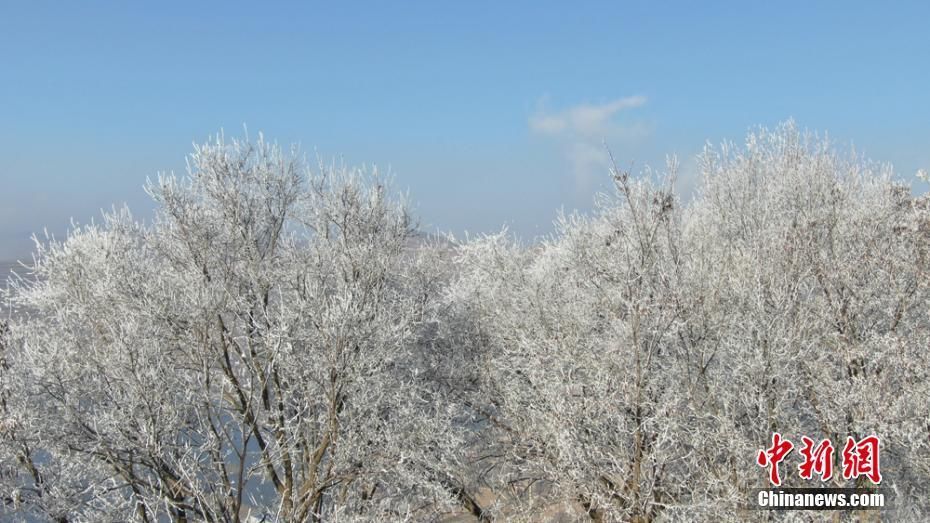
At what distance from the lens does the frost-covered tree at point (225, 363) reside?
10172 millimetres

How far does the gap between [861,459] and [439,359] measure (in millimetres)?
9828

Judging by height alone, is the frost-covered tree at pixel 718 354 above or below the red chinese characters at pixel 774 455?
above

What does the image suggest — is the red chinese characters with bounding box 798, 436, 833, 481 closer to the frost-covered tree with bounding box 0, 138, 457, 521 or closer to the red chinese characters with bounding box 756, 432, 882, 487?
the red chinese characters with bounding box 756, 432, 882, 487

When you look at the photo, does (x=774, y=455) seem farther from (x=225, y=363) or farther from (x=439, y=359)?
(x=225, y=363)

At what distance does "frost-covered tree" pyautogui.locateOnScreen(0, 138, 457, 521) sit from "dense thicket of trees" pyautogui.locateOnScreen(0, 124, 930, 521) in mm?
75

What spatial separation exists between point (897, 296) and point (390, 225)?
12.2m

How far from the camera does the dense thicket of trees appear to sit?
1070cm

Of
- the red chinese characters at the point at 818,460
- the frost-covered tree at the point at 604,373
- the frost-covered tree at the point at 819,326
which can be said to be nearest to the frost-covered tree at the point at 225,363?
the frost-covered tree at the point at 604,373

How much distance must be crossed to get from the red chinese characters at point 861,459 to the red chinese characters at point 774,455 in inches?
53.0

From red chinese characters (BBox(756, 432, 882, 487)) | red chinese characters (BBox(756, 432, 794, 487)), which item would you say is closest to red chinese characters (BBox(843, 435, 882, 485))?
red chinese characters (BBox(756, 432, 882, 487))

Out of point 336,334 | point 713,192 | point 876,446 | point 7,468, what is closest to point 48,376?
point 7,468

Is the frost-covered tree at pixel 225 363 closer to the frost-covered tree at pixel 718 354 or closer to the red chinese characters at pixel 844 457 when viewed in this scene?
the frost-covered tree at pixel 718 354

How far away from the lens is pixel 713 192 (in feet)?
59.0

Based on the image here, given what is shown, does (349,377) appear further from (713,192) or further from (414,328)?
(713,192)
